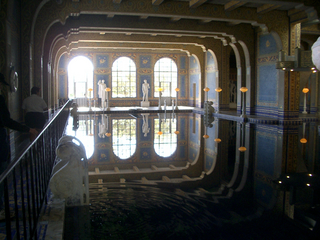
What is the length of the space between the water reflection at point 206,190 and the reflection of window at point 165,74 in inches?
689

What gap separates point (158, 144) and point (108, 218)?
18.3 feet

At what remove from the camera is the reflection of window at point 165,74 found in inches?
1034

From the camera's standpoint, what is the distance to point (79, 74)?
25.4 metres

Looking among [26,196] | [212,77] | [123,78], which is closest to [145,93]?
[123,78]

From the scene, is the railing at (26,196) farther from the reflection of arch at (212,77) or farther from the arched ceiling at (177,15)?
the reflection of arch at (212,77)

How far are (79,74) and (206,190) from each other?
22.3m

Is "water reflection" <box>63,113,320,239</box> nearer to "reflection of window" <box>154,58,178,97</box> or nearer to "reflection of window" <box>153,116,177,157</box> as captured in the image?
"reflection of window" <box>153,116,177,157</box>

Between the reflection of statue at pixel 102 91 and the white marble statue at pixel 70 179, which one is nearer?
the white marble statue at pixel 70 179

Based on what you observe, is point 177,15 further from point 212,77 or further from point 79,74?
point 79,74

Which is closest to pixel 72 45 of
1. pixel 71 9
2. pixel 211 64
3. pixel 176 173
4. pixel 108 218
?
pixel 211 64

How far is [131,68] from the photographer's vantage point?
2570cm

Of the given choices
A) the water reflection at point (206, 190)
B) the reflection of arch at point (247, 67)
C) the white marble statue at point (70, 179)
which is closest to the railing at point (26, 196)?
the white marble statue at point (70, 179)

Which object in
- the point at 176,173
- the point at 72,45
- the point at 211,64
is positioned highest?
the point at 72,45

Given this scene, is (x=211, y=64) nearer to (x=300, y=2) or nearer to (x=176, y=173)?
(x=300, y=2)
